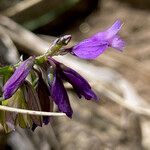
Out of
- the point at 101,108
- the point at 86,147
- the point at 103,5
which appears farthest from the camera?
the point at 103,5

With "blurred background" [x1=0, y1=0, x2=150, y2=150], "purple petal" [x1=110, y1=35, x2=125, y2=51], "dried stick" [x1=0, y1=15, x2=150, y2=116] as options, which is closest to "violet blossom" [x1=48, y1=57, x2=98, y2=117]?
"purple petal" [x1=110, y1=35, x2=125, y2=51]

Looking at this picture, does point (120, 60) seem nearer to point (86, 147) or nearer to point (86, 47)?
point (86, 147)

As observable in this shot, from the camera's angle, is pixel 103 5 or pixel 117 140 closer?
pixel 117 140

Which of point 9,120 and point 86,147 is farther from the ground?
point 9,120

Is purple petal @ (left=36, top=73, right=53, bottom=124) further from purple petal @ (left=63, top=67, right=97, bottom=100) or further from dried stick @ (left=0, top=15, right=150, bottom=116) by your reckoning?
dried stick @ (left=0, top=15, right=150, bottom=116)

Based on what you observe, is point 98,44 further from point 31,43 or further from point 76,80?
point 31,43

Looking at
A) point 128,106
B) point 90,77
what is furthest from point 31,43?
point 128,106

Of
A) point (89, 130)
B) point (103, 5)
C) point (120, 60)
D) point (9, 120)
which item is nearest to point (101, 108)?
point (89, 130)
